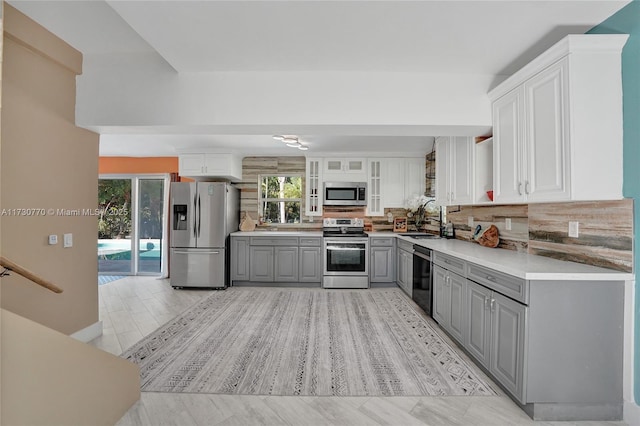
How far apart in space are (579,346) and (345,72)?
262cm

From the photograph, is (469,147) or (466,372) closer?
(466,372)

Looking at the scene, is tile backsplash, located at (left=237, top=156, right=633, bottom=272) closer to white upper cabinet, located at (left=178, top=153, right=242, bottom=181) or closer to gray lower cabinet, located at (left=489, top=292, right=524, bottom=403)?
gray lower cabinet, located at (left=489, top=292, right=524, bottom=403)

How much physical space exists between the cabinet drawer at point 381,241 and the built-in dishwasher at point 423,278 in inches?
41.1

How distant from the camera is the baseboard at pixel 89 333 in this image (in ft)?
9.43

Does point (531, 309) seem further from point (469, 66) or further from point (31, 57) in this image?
point (31, 57)

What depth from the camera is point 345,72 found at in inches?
106

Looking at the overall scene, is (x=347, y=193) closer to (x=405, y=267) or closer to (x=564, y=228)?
(x=405, y=267)

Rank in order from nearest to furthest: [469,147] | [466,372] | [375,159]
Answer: [466,372]
[469,147]
[375,159]

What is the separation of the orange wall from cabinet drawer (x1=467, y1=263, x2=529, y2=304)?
5.60 m

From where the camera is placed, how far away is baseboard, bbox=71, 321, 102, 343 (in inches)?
113

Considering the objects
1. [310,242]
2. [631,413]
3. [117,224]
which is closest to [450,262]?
[631,413]

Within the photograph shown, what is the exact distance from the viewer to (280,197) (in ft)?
19.1

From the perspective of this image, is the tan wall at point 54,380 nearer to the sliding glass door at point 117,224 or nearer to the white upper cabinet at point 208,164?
the white upper cabinet at point 208,164

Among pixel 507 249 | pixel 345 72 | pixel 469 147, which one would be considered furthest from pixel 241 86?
pixel 507 249
